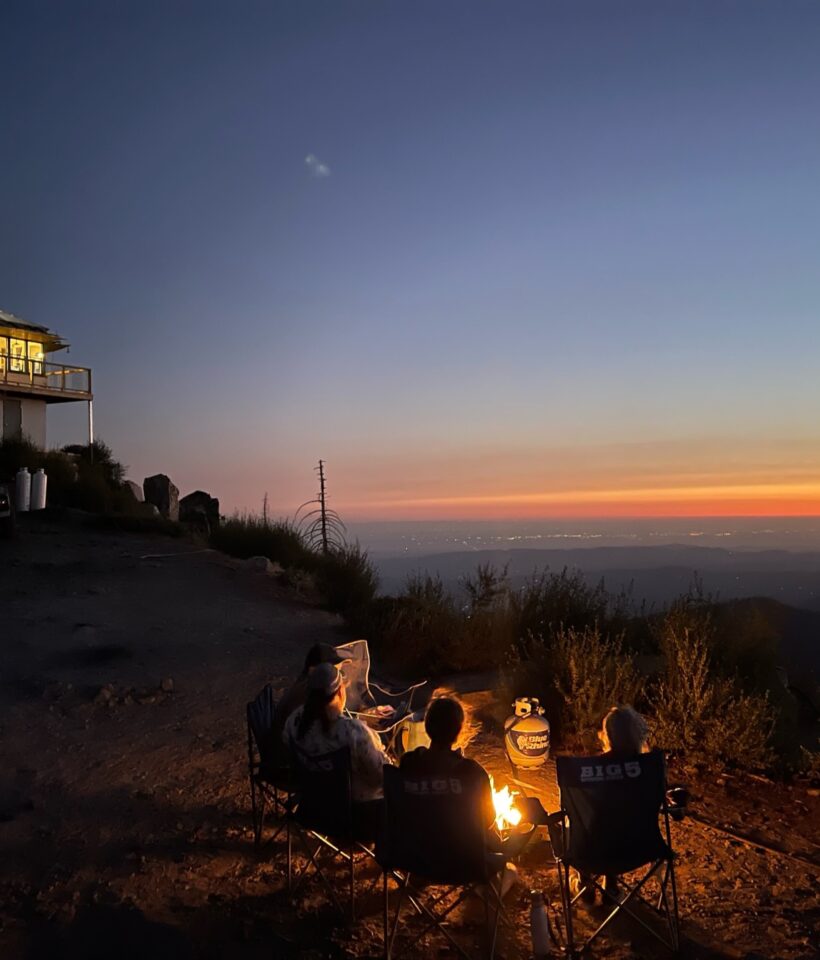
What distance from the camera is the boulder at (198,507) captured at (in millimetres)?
25956

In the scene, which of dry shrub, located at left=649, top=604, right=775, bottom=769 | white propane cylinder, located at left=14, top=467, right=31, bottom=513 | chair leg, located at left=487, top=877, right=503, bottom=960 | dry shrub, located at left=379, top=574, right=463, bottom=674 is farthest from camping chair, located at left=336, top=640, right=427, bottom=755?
white propane cylinder, located at left=14, top=467, right=31, bottom=513

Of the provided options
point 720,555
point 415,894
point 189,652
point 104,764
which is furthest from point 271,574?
point 720,555

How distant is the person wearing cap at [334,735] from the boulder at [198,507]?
71.2 ft

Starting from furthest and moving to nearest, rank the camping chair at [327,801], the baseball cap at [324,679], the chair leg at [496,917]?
the baseball cap at [324,679] < the camping chair at [327,801] < the chair leg at [496,917]

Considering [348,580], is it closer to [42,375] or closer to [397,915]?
[397,915]

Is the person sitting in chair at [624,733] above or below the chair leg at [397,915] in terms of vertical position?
above

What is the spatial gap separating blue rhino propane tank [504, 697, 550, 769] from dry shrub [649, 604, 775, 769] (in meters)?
1.72

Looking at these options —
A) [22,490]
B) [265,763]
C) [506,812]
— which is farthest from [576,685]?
[22,490]

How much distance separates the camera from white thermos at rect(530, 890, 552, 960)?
3.42 metres

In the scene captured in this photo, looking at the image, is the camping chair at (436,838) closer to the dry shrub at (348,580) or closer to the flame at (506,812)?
the flame at (506,812)

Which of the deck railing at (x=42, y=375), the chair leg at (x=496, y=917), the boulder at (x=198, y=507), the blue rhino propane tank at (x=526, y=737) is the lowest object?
the chair leg at (x=496, y=917)

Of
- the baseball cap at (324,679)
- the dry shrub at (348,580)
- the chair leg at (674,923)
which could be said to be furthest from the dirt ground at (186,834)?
the dry shrub at (348,580)

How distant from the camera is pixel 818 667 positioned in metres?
10.2

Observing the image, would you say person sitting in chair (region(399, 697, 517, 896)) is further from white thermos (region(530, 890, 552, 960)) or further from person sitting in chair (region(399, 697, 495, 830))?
white thermos (region(530, 890, 552, 960))
